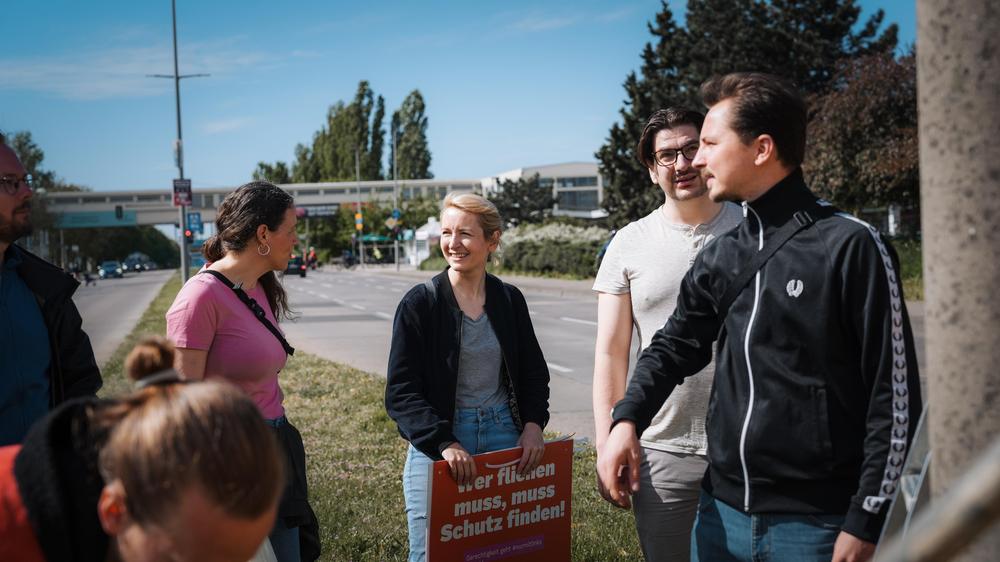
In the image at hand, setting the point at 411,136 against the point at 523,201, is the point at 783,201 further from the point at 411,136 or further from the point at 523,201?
the point at 411,136

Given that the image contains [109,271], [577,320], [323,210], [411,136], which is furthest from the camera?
[411,136]

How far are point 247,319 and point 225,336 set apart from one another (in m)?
0.10

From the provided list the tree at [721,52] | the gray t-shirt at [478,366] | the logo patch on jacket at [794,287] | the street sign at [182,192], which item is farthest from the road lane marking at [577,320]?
the tree at [721,52]

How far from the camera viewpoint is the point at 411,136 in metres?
101

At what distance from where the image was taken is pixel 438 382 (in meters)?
3.29

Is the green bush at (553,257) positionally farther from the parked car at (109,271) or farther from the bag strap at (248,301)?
the parked car at (109,271)

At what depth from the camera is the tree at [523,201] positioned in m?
71.4

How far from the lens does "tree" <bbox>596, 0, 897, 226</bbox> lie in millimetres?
38562

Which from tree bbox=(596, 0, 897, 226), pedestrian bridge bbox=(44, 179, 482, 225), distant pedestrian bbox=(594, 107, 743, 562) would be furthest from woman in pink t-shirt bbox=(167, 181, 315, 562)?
pedestrian bridge bbox=(44, 179, 482, 225)

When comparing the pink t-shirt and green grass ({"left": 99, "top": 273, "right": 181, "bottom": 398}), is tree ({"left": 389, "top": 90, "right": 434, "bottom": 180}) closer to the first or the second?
green grass ({"left": 99, "top": 273, "right": 181, "bottom": 398})

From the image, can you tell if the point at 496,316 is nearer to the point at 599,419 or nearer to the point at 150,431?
the point at 599,419

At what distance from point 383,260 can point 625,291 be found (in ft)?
290

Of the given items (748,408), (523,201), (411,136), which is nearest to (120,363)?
(748,408)

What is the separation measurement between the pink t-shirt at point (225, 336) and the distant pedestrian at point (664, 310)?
3.99 feet
